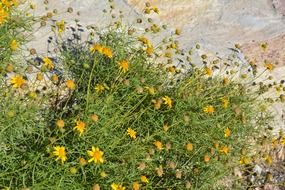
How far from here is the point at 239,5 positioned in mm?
5352

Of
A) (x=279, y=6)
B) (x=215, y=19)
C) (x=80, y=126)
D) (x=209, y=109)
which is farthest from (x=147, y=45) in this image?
(x=279, y=6)

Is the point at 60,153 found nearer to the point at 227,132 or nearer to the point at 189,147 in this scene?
the point at 189,147

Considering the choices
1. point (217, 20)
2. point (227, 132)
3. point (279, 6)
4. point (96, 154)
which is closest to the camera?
point (96, 154)

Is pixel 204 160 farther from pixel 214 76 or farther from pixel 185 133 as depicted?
pixel 214 76

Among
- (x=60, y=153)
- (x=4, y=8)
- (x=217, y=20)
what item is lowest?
(x=217, y=20)

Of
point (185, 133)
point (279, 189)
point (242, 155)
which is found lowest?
point (279, 189)

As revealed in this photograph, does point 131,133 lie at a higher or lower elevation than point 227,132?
higher

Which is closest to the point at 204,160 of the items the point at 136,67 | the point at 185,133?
the point at 185,133

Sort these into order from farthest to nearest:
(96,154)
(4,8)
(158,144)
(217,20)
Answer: (217,20), (4,8), (158,144), (96,154)

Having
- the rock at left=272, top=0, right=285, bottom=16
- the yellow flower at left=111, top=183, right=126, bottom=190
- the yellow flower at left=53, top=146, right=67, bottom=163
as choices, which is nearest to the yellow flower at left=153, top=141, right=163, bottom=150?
the yellow flower at left=111, top=183, right=126, bottom=190

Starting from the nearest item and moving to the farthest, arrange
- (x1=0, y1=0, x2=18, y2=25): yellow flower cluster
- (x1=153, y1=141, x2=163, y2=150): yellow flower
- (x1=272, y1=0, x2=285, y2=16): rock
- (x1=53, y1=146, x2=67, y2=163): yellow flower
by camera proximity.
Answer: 1. (x1=53, y1=146, x2=67, y2=163): yellow flower
2. (x1=153, y1=141, x2=163, y2=150): yellow flower
3. (x1=0, y1=0, x2=18, y2=25): yellow flower cluster
4. (x1=272, y1=0, x2=285, y2=16): rock

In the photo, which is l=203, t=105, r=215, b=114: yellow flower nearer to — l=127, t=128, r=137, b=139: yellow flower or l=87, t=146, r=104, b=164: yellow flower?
l=127, t=128, r=137, b=139: yellow flower

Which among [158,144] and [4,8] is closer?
[158,144]

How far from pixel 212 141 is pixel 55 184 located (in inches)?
42.9
